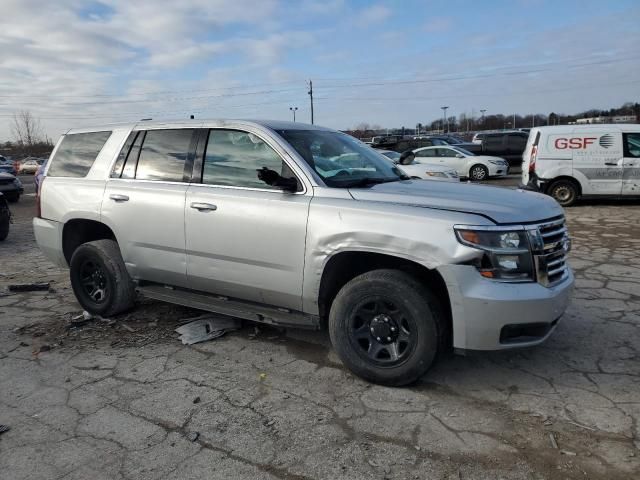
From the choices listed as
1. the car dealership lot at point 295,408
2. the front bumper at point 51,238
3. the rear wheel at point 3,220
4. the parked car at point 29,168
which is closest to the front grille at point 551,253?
the car dealership lot at point 295,408

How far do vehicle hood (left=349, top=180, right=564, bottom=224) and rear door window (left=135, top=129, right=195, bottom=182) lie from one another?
1.64m

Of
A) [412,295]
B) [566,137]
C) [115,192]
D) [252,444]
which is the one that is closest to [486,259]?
[412,295]

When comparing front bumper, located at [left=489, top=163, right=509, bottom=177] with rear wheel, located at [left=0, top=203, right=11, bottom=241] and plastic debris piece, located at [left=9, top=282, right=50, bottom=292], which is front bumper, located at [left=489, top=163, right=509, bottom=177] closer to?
rear wheel, located at [left=0, top=203, right=11, bottom=241]

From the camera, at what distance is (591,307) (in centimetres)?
500

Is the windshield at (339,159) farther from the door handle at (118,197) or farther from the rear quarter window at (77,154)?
the rear quarter window at (77,154)

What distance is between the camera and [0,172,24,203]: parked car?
15594mm

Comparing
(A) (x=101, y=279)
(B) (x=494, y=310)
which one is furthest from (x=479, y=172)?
(B) (x=494, y=310)

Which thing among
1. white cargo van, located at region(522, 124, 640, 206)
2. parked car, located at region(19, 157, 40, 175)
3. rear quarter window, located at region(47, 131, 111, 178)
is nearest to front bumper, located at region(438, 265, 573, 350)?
rear quarter window, located at region(47, 131, 111, 178)

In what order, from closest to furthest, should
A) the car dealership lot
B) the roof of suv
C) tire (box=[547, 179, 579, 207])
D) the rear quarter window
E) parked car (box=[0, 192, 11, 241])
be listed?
the car dealership lot
the roof of suv
the rear quarter window
parked car (box=[0, 192, 11, 241])
tire (box=[547, 179, 579, 207])

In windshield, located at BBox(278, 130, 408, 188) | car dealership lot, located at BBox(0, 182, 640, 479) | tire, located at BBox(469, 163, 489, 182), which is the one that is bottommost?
car dealership lot, located at BBox(0, 182, 640, 479)

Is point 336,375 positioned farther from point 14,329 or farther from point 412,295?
point 14,329

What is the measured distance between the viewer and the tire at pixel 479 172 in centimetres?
1958

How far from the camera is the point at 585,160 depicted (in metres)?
11.5

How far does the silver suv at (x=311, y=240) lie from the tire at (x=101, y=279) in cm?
1
